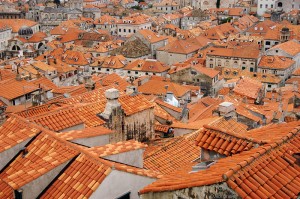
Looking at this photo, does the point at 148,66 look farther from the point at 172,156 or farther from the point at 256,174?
the point at 256,174

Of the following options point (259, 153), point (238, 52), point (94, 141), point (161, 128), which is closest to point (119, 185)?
point (94, 141)

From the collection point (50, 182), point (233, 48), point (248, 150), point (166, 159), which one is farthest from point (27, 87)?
point (233, 48)

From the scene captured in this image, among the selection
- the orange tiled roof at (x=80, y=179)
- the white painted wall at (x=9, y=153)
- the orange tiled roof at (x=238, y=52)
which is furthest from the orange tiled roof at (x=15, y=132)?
the orange tiled roof at (x=238, y=52)

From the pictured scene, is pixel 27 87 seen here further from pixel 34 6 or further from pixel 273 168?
pixel 34 6

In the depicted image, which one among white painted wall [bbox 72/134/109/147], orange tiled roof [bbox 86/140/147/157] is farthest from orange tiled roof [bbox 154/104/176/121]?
orange tiled roof [bbox 86/140/147/157]

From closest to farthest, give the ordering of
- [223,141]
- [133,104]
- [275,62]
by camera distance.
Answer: [223,141]
[133,104]
[275,62]
